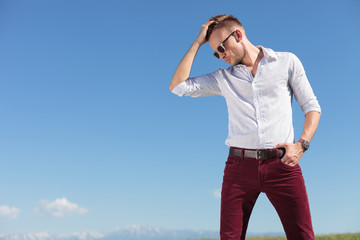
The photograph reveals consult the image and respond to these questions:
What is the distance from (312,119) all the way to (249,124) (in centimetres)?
67

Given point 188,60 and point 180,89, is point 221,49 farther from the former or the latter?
point 180,89

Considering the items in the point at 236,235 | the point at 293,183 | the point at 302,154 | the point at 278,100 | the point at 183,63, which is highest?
the point at 183,63

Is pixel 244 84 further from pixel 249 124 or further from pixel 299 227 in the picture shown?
pixel 299 227

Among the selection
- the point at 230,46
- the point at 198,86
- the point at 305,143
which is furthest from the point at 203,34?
the point at 305,143

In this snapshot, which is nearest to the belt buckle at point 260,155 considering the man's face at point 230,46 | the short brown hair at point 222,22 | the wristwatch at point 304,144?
the wristwatch at point 304,144

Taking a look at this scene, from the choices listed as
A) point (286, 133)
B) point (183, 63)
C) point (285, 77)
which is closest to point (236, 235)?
point (286, 133)

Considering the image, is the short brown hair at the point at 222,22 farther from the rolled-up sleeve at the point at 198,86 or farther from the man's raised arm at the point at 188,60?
the rolled-up sleeve at the point at 198,86

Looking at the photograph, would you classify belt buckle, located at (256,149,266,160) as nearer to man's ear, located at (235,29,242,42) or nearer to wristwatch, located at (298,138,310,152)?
wristwatch, located at (298,138,310,152)

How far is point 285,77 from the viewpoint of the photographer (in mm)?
3812

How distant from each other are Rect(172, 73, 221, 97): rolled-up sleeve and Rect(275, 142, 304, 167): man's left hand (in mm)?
1079

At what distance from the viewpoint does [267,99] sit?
375 cm

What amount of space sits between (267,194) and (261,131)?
0.68 meters

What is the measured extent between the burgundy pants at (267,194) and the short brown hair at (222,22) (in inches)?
59.5

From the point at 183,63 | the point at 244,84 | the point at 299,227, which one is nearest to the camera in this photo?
the point at 299,227
